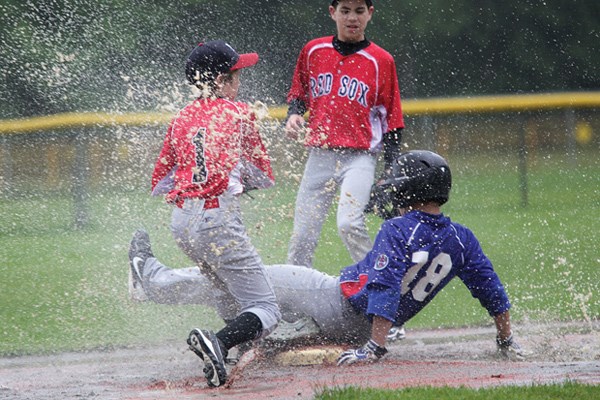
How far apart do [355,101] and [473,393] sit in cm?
296

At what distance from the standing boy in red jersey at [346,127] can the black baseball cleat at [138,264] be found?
3.21ft

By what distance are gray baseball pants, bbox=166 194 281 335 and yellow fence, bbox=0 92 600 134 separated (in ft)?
23.3

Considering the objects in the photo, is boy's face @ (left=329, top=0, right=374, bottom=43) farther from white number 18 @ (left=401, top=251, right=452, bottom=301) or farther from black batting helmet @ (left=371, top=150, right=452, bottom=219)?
white number 18 @ (left=401, top=251, right=452, bottom=301)

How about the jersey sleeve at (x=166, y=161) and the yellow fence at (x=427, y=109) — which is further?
the yellow fence at (x=427, y=109)

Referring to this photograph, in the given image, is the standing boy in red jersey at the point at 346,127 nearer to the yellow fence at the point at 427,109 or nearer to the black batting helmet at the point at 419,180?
the black batting helmet at the point at 419,180

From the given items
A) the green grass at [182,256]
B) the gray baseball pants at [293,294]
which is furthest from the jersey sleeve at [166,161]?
the green grass at [182,256]

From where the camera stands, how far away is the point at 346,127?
24.0 ft

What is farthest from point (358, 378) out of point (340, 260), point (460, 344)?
point (340, 260)

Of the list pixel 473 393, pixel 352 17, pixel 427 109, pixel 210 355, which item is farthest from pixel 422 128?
pixel 473 393

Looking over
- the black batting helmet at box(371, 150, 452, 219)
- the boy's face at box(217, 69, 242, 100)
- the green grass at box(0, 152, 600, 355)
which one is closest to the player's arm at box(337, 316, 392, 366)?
the black batting helmet at box(371, 150, 452, 219)

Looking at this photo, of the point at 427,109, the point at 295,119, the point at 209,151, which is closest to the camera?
the point at 209,151

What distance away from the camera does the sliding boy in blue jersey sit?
5820 millimetres

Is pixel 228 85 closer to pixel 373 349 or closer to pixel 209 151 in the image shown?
pixel 209 151

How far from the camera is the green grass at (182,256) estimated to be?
7.95m
